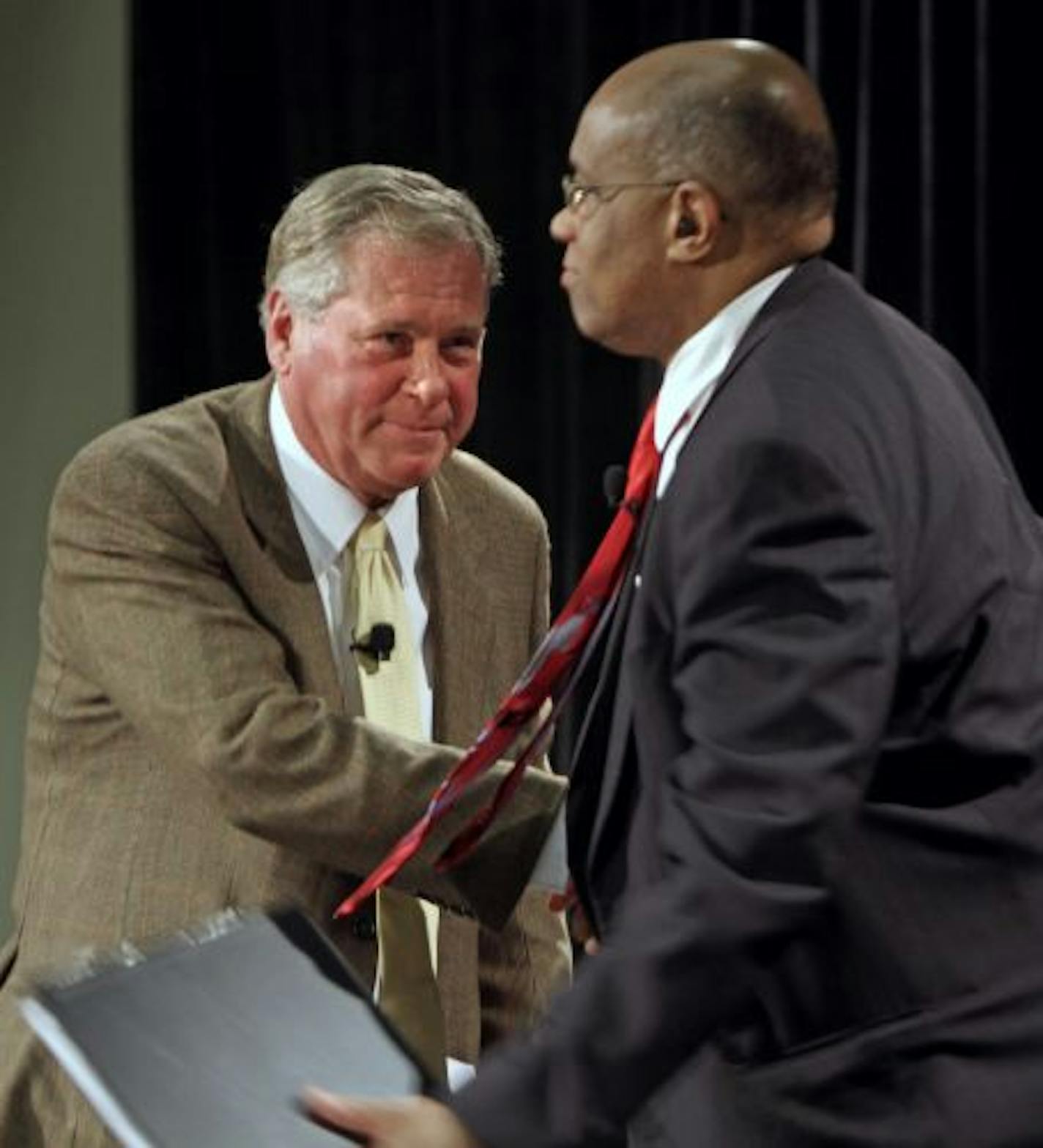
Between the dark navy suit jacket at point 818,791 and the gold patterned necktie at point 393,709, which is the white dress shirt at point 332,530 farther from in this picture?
the dark navy suit jacket at point 818,791

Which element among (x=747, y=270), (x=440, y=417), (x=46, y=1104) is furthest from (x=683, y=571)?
(x=46, y=1104)

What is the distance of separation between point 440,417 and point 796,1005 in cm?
104

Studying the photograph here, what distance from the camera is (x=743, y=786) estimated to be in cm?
193

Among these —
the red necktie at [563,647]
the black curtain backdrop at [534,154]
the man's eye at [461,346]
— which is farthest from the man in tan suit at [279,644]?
the black curtain backdrop at [534,154]

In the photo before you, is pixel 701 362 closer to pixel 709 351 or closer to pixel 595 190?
pixel 709 351

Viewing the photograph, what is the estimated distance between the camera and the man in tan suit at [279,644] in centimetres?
271

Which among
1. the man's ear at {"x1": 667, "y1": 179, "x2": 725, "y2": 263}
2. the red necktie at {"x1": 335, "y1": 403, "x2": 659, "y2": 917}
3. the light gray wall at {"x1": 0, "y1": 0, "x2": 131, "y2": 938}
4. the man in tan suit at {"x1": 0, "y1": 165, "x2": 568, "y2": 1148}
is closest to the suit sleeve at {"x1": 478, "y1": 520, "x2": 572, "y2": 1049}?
the man in tan suit at {"x1": 0, "y1": 165, "x2": 568, "y2": 1148}

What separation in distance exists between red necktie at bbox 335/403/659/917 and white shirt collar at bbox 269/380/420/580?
1.74ft

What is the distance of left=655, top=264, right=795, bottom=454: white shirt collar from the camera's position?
216 centimetres

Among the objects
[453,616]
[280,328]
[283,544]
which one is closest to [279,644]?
[283,544]

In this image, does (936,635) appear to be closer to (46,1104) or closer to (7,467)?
(46,1104)

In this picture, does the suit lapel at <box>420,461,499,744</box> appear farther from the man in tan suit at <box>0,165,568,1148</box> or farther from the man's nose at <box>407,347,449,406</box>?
the man's nose at <box>407,347,449,406</box>

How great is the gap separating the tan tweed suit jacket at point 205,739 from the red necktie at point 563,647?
29 cm

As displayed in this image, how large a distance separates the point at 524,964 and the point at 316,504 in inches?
23.2
